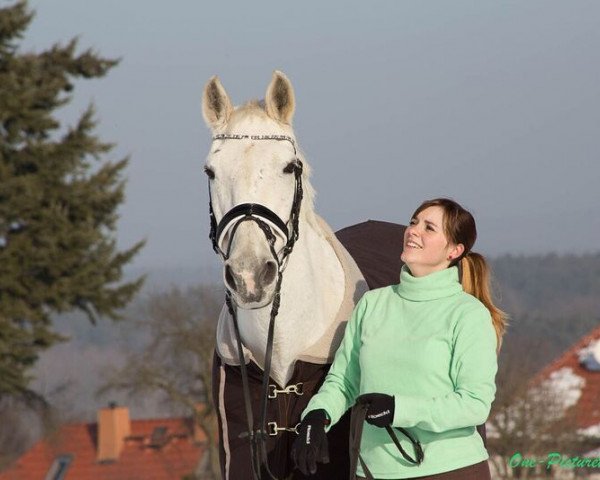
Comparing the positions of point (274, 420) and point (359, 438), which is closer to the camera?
point (359, 438)

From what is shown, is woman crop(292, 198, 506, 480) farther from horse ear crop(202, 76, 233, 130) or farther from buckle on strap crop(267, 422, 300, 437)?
horse ear crop(202, 76, 233, 130)

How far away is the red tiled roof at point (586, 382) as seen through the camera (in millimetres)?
22089

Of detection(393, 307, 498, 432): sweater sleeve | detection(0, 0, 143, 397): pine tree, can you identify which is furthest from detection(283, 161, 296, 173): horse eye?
detection(0, 0, 143, 397): pine tree

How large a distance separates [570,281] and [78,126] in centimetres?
7182

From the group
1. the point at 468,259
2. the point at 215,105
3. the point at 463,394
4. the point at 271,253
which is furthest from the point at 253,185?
the point at 463,394

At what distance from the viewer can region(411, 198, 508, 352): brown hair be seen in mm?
5164

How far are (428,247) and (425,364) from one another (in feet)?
→ 1.33

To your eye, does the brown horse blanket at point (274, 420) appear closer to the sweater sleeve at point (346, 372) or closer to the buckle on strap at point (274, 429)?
the buckle on strap at point (274, 429)

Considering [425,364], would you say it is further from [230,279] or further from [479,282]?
[230,279]

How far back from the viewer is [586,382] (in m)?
26.6

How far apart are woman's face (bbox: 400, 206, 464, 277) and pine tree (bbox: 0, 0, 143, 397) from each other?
21.3 metres

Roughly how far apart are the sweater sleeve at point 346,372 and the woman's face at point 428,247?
26cm

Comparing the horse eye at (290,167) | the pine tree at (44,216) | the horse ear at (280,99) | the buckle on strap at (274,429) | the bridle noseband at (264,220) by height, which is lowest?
the buckle on strap at (274,429)

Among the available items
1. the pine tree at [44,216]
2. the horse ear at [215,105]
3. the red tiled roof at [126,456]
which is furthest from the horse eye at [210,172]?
the red tiled roof at [126,456]
